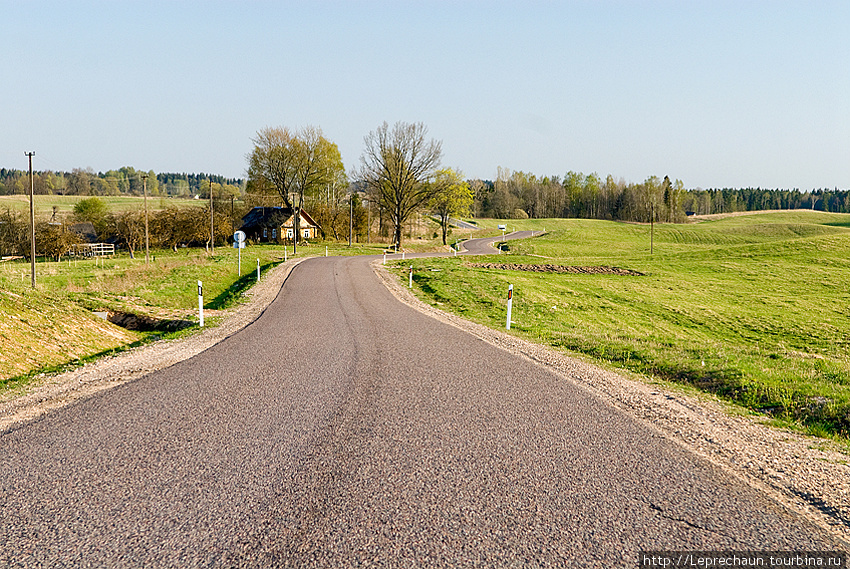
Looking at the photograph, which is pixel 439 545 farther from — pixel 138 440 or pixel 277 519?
pixel 138 440

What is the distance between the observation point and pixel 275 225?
76500 millimetres

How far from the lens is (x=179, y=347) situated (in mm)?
12195

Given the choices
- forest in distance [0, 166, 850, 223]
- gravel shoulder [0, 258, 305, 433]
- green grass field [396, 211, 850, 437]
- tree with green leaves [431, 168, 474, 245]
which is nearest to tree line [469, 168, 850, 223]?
forest in distance [0, 166, 850, 223]

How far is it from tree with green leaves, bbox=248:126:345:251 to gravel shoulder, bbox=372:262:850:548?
68528 mm

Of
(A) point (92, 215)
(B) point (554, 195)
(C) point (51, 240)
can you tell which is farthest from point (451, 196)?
(B) point (554, 195)

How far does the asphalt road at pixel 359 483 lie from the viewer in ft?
12.7

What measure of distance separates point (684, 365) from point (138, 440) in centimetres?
917

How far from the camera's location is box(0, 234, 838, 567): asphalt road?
3.88 metres

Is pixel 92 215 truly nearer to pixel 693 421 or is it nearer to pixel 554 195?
pixel 693 421

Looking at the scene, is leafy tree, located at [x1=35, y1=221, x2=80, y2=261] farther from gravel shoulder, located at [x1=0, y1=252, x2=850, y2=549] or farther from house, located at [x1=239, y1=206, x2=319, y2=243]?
gravel shoulder, located at [x1=0, y1=252, x2=850, y2=549]

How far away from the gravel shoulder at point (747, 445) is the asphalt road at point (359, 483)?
0.28 meters

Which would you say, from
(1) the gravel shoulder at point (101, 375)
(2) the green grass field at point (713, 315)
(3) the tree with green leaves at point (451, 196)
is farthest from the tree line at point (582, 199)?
(1) the gravel shoulder at point (101, 375)

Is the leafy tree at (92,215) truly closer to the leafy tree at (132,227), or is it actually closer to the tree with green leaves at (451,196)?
the leafy tree at (132,227)

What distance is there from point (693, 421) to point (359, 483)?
15.0ft
